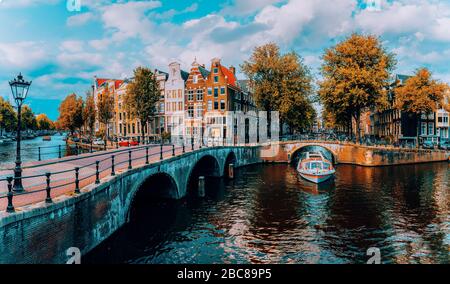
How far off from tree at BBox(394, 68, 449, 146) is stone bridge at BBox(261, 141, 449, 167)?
704 cm

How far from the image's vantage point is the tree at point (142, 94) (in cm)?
5338

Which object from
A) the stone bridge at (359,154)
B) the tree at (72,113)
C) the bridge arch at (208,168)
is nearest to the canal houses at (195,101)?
the stone bridge at (359,154)

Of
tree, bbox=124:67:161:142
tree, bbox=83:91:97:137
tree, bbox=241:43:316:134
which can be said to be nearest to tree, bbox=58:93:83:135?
tree, bbox=83:91:97:137

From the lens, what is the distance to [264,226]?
18.3 m

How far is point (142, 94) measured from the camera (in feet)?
176

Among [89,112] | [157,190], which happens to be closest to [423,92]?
[157,190]

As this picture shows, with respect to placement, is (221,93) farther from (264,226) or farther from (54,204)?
(54,204)

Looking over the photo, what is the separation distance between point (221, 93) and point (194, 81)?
5.88 meters

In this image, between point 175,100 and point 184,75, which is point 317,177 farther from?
point 184,75

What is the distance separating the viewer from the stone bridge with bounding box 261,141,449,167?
4617cm

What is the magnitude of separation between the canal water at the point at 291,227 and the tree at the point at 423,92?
23.4 metres

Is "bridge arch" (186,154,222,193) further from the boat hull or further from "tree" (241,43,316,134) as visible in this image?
"tree" (241,43,316,134)

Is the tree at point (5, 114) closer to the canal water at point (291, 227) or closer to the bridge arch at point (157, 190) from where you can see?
the bridge arch at point (157, 190)

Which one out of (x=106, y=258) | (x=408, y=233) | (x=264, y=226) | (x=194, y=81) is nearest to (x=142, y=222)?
(x=106, y=258)
